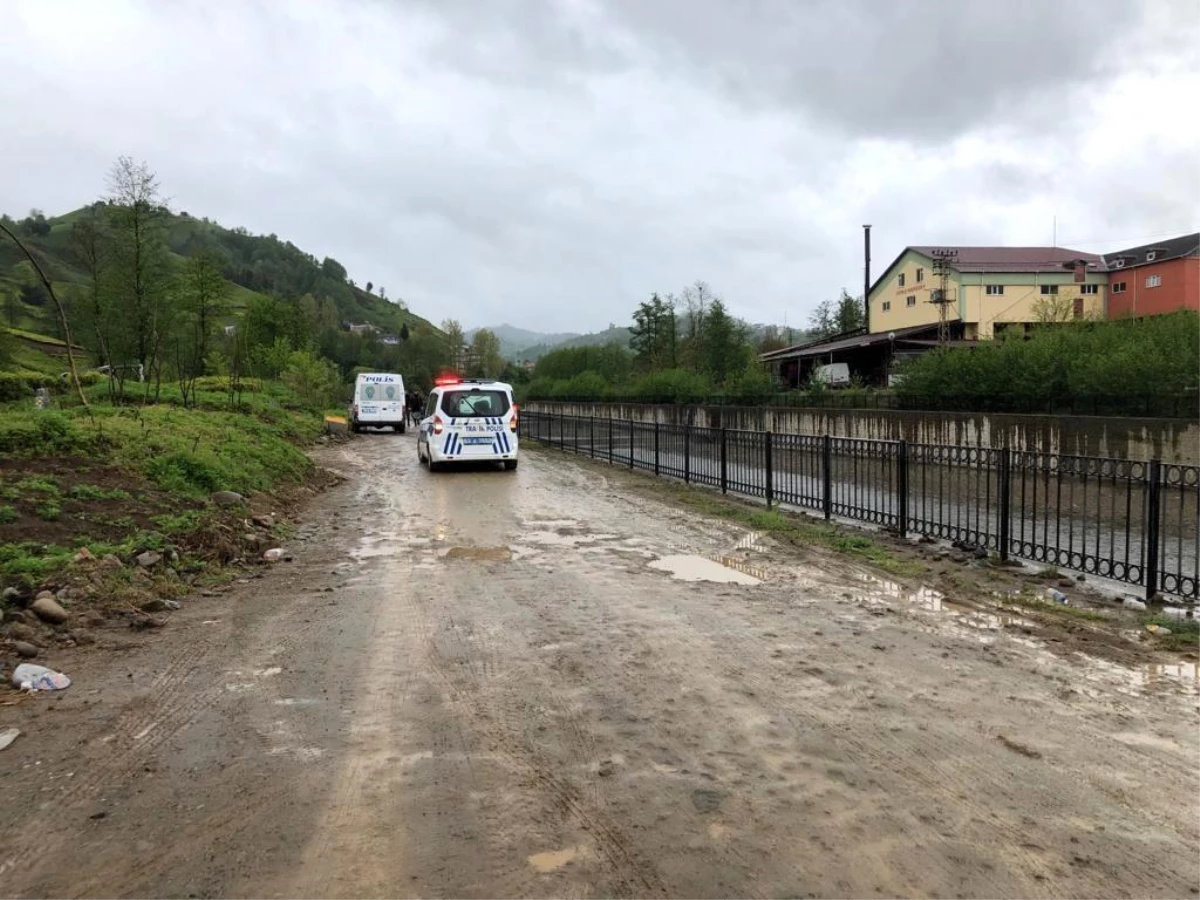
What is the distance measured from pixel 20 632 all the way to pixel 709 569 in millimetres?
5360

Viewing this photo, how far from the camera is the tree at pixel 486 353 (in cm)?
7981

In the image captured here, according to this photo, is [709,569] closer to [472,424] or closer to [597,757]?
[597,757]

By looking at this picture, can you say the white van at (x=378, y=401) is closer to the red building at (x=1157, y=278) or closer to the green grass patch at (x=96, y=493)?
the green grass patch at (x=96, y=493)


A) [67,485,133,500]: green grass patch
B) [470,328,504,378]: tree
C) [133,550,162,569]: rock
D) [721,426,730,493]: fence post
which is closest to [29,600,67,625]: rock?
[133,550,162,569]: rock

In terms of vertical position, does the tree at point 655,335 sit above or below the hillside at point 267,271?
below

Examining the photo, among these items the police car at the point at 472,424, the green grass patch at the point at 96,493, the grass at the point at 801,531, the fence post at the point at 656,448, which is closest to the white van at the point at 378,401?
the police car at the point at 472,424

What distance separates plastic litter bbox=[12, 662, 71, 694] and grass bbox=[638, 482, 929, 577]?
6546 mm

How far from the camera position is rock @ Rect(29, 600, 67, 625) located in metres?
5.43

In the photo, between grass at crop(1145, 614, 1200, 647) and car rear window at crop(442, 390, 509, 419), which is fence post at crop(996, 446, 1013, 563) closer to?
grass at crop(1145, 614, 1200, 647)

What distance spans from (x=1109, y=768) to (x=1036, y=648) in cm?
192

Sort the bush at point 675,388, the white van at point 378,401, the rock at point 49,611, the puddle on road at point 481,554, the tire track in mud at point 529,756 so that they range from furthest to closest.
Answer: the bush at point 675,388 → the white van at point 378,401 → the puddle on road at point 481,554 → the rock at point 49,611 → the tire track in mud at point 529,756

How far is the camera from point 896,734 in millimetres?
3844

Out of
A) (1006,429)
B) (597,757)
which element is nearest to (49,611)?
(597,757)

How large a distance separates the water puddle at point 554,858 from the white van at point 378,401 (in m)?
30.7
